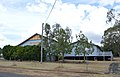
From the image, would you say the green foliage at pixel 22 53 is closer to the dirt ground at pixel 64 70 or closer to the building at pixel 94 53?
the building at pixel 94 53

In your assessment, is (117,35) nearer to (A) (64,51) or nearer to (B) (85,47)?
(A) (64,51)

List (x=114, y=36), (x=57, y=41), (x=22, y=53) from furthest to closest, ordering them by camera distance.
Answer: (x=22, y=53) < (x=57, y=41) < (x=114, y=36)

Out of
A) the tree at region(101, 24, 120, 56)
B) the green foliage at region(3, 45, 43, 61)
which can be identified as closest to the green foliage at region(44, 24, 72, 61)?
the green foliage at region(3, 45, 43, 61)

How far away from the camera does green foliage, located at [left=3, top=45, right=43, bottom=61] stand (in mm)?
67000

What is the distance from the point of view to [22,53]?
232ft

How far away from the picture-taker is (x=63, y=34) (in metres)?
62.6

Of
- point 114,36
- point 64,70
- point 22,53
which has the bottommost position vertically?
point 64,70

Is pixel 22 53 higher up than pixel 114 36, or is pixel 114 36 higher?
pixel 114 36

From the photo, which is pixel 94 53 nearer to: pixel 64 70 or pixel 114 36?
pixel 114 36

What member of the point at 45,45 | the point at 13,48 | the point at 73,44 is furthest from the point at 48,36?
the point at 13,48

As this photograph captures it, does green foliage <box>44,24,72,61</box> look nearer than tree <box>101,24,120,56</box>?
No

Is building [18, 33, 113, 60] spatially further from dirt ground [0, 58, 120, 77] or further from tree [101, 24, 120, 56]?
dirt ground [0, 58, 120, 77]

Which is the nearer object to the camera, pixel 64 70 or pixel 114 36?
pixel 64 70

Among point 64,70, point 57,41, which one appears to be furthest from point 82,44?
point 64,70
